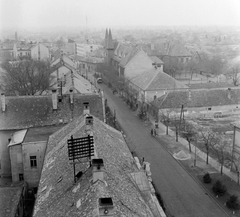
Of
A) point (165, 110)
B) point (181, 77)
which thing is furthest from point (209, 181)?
point (181, 77)

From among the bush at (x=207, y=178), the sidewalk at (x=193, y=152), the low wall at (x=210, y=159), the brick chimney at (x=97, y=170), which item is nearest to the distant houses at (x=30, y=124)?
the sidewalk at (x=193, y=152)

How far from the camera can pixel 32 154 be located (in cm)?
2934

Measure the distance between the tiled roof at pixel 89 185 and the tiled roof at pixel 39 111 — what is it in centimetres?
972

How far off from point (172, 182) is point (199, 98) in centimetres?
2388

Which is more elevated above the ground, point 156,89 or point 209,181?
point 156,89

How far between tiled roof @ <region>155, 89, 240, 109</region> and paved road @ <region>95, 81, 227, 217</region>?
679cm

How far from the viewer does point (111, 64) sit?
294 ft

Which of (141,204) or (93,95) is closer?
(141,204)

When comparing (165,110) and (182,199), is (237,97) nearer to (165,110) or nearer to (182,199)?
(165,110)

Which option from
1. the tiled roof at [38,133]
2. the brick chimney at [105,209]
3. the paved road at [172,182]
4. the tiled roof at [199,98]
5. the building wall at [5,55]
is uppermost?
the building wall at [5,55]

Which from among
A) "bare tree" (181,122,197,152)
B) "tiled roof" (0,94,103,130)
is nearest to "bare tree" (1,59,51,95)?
"tiled roof" (0,94,103,130)

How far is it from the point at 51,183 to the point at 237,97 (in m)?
40.9

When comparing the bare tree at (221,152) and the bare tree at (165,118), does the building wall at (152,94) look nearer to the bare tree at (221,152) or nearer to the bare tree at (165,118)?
the bare tree at (165,118)

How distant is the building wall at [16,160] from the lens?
97.8ft
